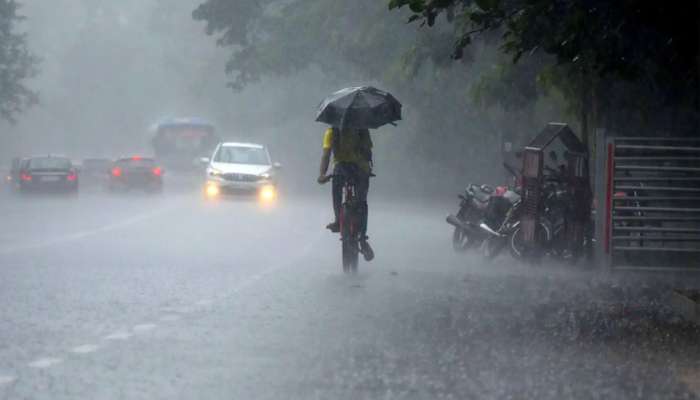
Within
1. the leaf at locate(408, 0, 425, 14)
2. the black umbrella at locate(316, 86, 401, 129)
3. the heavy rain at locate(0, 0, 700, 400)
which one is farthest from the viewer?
the black umbrella at locate(316, 86, 401, 129)

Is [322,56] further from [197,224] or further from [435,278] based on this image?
[435,278]

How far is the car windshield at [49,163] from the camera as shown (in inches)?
1864

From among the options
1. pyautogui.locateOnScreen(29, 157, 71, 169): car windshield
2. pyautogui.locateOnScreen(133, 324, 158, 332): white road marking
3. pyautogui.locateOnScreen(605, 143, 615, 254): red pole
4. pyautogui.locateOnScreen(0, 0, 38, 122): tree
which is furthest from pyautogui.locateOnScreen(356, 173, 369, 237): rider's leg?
pyautogui.locateOnScreen(0, 0, 38, 122): tree

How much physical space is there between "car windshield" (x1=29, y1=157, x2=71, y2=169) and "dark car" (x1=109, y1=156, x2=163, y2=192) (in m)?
2.16

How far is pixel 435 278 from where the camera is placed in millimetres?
16875

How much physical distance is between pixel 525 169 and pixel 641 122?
3.63 metres

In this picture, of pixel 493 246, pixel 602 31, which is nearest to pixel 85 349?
pixel 602 31

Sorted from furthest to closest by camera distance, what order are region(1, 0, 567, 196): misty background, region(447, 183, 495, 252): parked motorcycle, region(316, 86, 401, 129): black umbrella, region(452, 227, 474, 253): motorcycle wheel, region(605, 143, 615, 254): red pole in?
region(1, 0, 567, 196): misty background, region(452, 227, 474, 253): motorcycle wheel, region(447, 183, 495, 252): parked motorcycle, region(605, 143, 615, 254): red pole, region(316, 86, 401, 129): black umbrella

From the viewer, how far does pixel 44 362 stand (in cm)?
956

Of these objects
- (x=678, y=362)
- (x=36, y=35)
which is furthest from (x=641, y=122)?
(x=36, y=35)

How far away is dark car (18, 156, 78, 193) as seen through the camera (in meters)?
46.9

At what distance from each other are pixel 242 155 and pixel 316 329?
101 feet

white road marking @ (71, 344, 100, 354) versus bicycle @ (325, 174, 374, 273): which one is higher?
bicycle @ (325, 174, 374, 273)

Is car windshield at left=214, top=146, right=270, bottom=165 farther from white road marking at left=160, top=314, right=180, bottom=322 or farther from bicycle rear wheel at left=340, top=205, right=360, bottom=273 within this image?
white road marking at left=160, top=314, right=180, bottom=322
